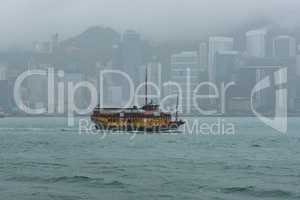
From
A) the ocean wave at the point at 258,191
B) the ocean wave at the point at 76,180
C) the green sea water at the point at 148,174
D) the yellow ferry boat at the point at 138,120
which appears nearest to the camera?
the ocean wave at the point at 258,191

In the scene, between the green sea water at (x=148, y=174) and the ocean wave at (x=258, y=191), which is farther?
the green sea water at (x=148, y=174)

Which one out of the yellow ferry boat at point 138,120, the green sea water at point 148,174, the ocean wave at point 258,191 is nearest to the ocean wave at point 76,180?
the green sea water at point 148,174

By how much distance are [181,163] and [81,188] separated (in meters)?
14.8

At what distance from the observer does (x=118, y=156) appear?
50.2 m

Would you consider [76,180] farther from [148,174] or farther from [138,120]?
[138,120]

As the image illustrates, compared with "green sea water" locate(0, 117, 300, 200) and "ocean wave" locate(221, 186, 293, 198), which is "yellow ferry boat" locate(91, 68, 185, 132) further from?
"ocean wave" locate(221, 186, 293, 198)

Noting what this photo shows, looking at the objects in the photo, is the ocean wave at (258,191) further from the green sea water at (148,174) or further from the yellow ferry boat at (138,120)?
the yellow ferry boat at (138,120)

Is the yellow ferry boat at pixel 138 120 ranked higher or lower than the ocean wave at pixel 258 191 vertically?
higher

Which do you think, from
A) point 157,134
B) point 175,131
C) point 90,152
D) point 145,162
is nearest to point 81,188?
point 145,162

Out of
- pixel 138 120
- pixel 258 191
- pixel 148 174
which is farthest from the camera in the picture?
pixel 138 120

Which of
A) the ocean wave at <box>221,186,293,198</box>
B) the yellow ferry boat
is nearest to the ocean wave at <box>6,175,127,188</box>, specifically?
the ocean wave at <box>221,186,293,198</box>

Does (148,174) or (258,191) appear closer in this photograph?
(258,191)

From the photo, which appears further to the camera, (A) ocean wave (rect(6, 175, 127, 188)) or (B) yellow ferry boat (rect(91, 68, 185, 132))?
(B) yellow ferry boat (rect(91, 68, 185, 132))

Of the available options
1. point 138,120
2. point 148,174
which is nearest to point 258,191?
point 148,174
